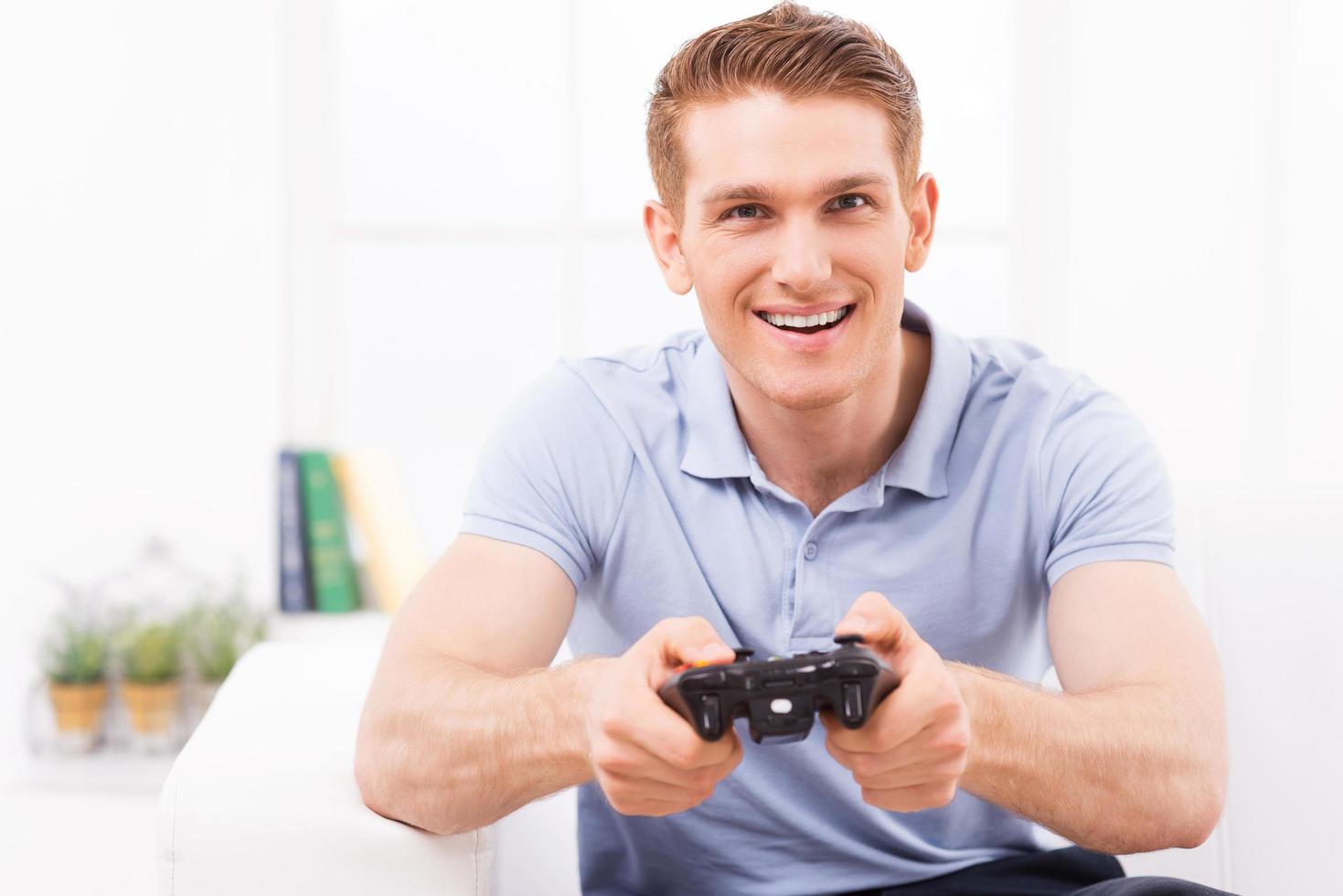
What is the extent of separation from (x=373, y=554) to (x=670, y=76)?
1213 millimetres

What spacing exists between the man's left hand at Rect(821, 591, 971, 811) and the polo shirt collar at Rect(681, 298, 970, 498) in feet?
1.42

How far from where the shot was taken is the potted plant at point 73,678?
7.23 ft

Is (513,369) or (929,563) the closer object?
(929,563)

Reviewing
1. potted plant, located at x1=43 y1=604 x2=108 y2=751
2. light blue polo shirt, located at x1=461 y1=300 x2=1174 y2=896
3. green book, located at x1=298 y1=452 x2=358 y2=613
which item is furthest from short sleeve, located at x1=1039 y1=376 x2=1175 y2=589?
potted plant, located at x1=43 y1=604 x2=108 y2=751

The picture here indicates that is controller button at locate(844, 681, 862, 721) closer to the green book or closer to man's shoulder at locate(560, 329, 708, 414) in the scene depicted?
man's shoulder at locate(560, 329, 708, 414)

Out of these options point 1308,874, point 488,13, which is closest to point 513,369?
point 488,13

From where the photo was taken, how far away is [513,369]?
2.49 m

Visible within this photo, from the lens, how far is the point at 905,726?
89 centimetres

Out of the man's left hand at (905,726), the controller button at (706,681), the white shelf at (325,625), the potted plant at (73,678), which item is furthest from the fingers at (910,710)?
the potted plant at (73,678)

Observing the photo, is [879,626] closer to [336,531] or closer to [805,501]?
[805,501]

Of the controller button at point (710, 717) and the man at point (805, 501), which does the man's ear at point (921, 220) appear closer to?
the man at point (805, 501)

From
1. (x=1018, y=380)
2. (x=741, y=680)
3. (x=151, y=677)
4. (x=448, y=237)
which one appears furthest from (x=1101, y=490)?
(x=151, y=677)

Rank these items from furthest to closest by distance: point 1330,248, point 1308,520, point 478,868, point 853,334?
point 1330,248, point 1308,520, point 853,334, point 478,868

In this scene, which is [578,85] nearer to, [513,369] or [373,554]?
[513,369]
